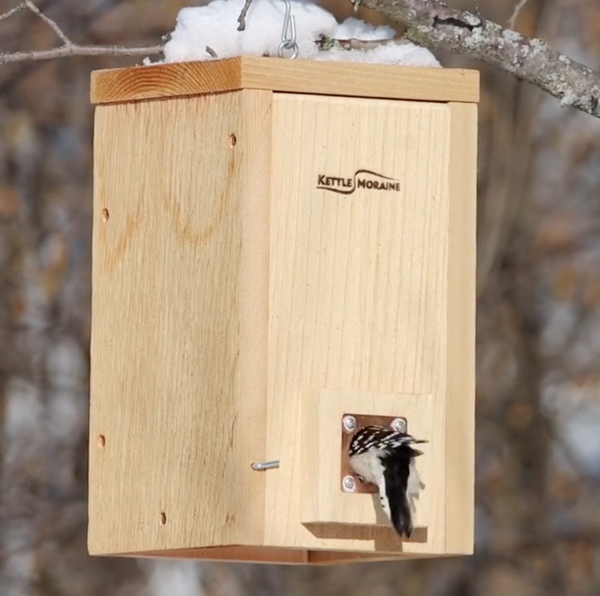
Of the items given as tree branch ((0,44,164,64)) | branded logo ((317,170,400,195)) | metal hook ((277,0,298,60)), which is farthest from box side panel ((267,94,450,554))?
tree branch ((0,44,164,64))

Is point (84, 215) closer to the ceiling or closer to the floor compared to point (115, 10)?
closer to the floor

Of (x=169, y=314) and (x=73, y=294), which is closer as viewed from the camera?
(x=169, y=314)

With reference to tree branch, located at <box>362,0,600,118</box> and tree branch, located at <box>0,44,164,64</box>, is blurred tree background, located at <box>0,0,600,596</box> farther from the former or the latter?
tree branch, located at <box>0,44,164,64</box>

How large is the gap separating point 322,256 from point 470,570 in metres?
3.47

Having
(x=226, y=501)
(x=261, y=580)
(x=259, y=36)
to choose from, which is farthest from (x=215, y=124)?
(x=261, y=580)

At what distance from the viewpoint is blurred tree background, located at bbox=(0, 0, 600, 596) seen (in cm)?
602

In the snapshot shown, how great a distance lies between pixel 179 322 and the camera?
9.68ft

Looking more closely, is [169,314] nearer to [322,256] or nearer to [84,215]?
[322,256]

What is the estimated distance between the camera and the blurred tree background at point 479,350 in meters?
6.02

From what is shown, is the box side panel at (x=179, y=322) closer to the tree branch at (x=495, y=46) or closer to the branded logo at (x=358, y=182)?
the branded logo at (x=358, y=182)

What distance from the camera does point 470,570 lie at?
6.18 m

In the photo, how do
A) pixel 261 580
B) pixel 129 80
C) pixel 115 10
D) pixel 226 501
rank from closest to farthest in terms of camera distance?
pixel 226 501
pixel 129 80
pixel 261 580
pixel 115 10

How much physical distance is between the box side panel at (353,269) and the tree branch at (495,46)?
140 millimetres

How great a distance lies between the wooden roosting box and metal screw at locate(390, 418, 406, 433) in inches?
0.7
